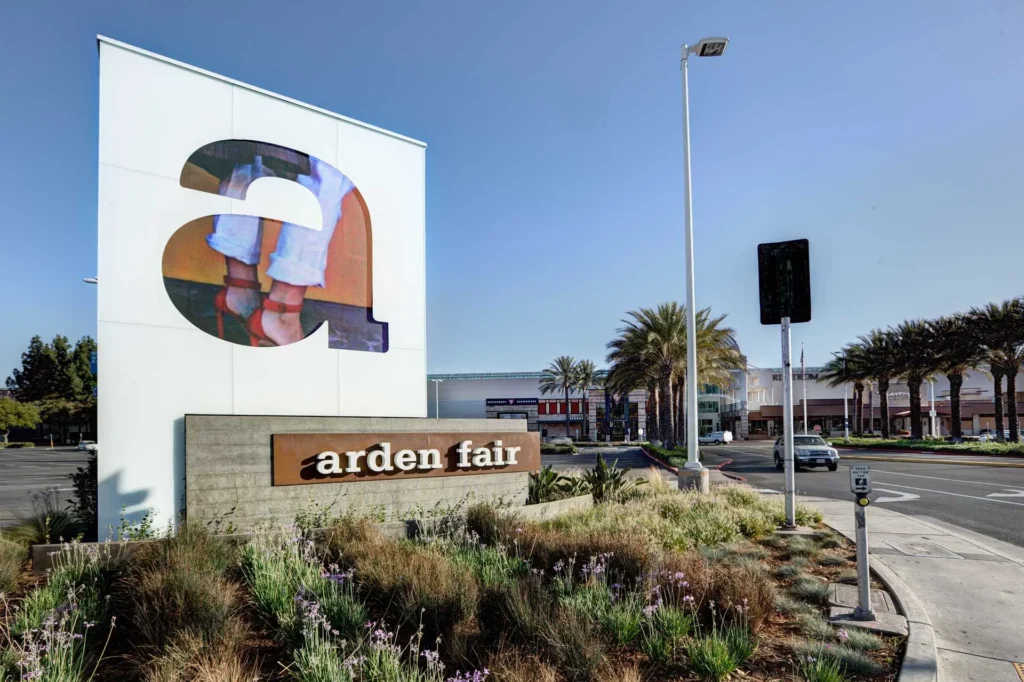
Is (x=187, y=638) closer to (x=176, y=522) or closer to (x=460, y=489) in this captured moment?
(x=176, y=522)

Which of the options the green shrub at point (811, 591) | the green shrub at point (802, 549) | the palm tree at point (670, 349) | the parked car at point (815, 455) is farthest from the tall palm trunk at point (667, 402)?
the green shrub at point (811, 591)

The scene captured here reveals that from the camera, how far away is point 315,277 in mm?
11766

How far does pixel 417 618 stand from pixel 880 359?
61.6 m

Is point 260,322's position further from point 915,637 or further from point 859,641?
point 915,637

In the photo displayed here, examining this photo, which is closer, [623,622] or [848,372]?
[623,622]

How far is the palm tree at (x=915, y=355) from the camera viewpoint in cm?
5100

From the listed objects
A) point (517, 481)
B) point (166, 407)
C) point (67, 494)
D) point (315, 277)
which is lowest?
point (67, 494)

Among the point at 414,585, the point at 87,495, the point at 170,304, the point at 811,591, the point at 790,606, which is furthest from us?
the point at 87,495

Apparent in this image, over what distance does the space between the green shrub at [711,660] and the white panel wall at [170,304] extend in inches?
299

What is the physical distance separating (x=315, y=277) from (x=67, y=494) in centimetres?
1465

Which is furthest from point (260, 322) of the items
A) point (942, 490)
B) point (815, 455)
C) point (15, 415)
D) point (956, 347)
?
point (15, 415)

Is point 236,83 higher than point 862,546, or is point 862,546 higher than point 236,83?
point 236,83

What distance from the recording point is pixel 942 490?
64.5ft

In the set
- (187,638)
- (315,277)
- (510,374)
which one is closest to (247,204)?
(315,277)
